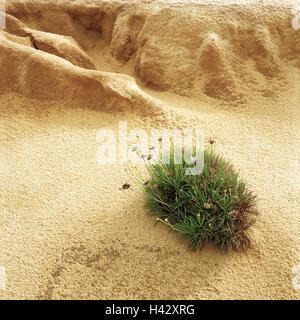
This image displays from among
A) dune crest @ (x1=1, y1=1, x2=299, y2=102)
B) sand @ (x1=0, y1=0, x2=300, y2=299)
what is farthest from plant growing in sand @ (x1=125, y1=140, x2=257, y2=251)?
dune crest @ (x1=1, y1=1, x2=299, y2=102)

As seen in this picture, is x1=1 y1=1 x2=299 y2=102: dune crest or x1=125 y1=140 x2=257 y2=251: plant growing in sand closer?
x1=125 y1=140 x2=257 y2=251: plant growing in sand

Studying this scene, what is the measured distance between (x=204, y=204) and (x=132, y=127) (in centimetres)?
171

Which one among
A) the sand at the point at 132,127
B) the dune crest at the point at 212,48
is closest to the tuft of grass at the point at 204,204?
the sand at the point at 132,127

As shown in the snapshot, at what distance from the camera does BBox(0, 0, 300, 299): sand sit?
2275 millimetres

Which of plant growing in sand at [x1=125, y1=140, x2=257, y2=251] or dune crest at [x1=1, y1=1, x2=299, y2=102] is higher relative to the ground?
dune crest at [x1=1, y1=1, x2=299, y2=102]

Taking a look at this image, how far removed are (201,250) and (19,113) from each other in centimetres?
260

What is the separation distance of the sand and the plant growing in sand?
10 cm

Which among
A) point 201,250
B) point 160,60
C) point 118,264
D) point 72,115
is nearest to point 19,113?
point 72,115

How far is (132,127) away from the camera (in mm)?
3723

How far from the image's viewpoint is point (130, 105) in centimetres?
390

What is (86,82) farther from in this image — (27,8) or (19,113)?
(27,8)

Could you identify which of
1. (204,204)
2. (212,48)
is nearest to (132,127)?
(212,48)

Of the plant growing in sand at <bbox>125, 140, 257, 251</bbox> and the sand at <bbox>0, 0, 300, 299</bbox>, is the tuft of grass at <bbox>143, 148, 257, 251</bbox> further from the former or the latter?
the sand at <bbox>0, 0, 300, 299</bbox>

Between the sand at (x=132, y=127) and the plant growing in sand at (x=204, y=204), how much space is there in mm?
103
